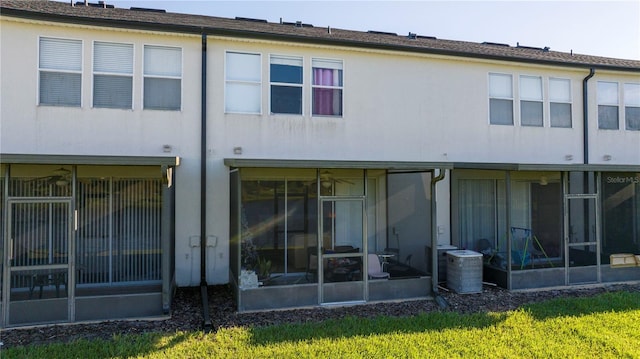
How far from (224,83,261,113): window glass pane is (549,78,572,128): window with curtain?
7563 mm

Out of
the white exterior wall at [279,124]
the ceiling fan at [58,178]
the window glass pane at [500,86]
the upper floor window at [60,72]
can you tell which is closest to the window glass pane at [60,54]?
the upper floor window at [60,72]

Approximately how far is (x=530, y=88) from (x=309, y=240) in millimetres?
7097

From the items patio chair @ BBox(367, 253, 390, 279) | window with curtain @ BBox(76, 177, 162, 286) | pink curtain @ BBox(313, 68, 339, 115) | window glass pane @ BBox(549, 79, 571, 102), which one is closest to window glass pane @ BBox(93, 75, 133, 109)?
window with curtain @ BBox(76, 177, 162, 286)

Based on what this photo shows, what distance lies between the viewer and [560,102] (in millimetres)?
10977

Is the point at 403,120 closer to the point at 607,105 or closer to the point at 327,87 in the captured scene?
the point at 327,87

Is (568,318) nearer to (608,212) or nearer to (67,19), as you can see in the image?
(608,212)

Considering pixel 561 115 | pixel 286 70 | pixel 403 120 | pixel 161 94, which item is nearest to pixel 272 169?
pixel 286 70

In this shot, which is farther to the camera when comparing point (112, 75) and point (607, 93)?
point (607, 93)

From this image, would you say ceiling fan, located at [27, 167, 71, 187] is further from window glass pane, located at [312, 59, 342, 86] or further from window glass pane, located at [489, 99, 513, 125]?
window glass pane, located at [489, 99, 513, 125]

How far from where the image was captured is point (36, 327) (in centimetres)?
641

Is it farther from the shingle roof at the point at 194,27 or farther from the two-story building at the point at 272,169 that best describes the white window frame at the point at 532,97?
the shingle roof at the point at 194,27

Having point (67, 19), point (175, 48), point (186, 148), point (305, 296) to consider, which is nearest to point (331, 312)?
point (305, 296)

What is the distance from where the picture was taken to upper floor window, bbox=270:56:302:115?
29.9 ft

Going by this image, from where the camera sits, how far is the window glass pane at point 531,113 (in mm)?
10719
